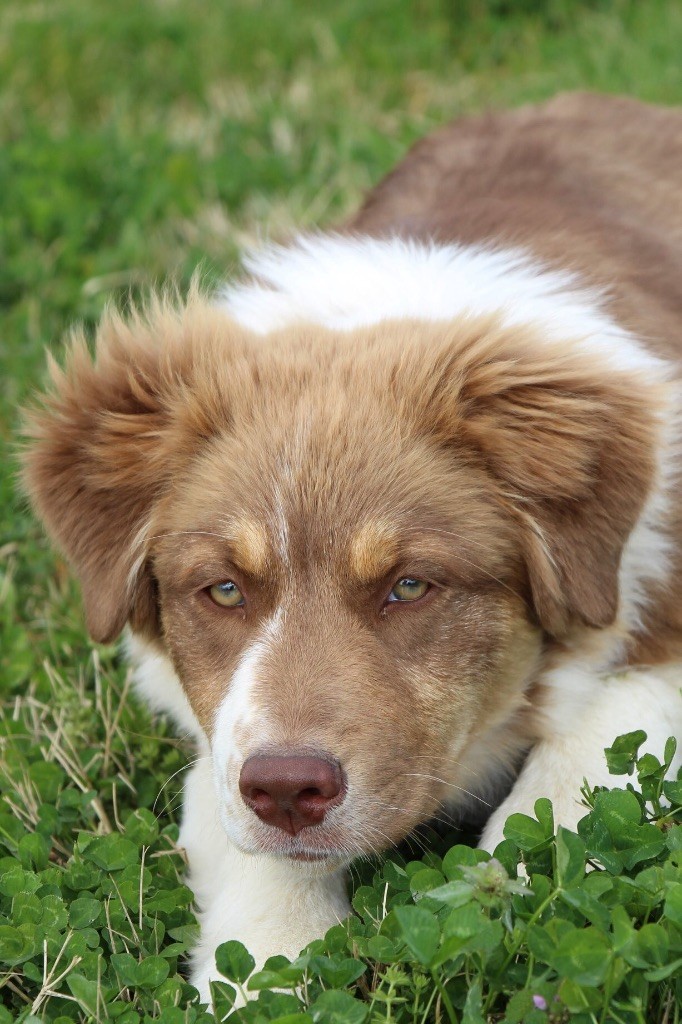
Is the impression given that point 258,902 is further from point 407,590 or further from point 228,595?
point 407,590

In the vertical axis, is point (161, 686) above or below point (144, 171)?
above

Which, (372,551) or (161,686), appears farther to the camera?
(161,686)

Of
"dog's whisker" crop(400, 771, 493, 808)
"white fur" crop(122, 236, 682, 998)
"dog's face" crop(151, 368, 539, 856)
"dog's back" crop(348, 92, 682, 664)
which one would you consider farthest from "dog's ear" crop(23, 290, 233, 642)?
"dog's back" crop(348, 92, 682, 664)

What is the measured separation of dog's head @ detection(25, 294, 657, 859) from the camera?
3.30 m

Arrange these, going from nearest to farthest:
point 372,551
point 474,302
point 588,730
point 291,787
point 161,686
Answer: point 291,787, point 372,551, point 588,730, point 474,302, point 161,686

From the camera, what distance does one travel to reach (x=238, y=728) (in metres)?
3.29

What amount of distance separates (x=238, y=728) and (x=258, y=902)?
0.63 m

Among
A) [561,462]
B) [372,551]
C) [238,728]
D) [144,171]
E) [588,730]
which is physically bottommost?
[144,171]

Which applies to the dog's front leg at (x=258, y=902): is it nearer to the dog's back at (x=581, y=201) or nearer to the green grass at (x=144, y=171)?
the green grass at (x=144, y=171)

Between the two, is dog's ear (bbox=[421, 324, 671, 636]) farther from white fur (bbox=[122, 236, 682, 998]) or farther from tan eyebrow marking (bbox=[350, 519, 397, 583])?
tan eyebrow marking (bbox=[350, 519, 397, 583])

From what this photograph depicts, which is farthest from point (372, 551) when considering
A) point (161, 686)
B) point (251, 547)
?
point (161, 686)

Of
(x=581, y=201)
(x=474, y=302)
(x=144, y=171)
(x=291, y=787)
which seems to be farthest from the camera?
(x=144, y=171)

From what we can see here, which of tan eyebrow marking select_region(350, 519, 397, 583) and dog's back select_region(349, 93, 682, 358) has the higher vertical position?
dog's back select_region(349, 93, 682, 358)

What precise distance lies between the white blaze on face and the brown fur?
0.04m
